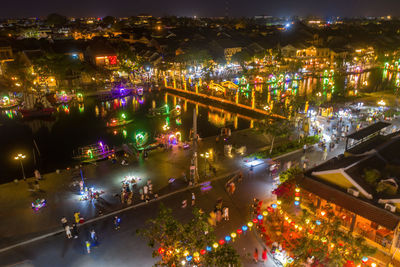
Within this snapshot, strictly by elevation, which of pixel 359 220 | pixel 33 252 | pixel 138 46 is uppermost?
pixel 138 46

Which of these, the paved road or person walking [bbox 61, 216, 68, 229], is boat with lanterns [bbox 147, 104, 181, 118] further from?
person walking [bbox 61, 216, 68, 229]

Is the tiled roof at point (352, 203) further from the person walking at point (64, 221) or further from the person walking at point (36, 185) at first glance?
the person walking at point (36, 185)

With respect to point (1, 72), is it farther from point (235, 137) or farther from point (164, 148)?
point (235, 137)

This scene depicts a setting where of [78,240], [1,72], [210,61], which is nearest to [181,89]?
[210,61]

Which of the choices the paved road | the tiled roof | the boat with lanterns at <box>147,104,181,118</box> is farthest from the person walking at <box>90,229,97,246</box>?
the boat with lanterns at <box>147,104,181,118</box>

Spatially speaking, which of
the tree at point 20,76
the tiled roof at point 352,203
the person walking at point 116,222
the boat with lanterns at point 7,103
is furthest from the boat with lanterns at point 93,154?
the boat with lanterns at point 7,103

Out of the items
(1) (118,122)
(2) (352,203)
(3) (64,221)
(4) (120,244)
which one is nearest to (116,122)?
(1) (118,122)

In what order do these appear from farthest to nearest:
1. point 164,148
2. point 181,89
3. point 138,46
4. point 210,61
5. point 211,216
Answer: point 138,46 < point 210,61 < point 181,89 < point 164,148 < point 211,216

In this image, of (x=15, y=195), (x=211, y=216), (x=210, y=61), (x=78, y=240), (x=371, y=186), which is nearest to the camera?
(x=371, y=186)

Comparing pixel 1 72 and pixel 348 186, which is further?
pixel 1 72
